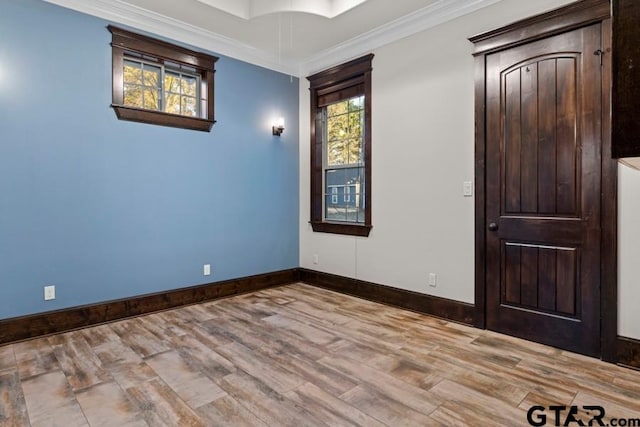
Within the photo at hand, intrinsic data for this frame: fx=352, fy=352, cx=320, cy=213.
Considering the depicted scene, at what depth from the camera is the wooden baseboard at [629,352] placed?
93.3 inches

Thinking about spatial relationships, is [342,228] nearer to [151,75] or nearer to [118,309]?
[118,309]

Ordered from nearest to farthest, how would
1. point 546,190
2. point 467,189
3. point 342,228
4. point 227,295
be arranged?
point 546,190 → point 467,189 → point 227,295 → point 342,228

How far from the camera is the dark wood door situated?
8.37 feet

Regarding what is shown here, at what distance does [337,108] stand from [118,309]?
→ 132 inches

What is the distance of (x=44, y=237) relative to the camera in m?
2.99

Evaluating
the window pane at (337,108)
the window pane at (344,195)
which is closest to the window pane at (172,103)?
the window pane at (337,108)

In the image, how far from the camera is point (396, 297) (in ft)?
12.4

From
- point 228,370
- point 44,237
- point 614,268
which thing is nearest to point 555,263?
point 614,268

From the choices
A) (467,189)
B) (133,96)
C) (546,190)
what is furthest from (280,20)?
(546,190)

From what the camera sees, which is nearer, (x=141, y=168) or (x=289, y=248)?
(x=141, y=168)

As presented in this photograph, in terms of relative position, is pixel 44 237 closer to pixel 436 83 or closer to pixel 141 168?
pixel 141 168

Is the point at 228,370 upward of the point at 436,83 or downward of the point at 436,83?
downward

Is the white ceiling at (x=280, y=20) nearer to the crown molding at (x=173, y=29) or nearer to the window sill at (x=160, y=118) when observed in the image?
the crown molding at (x=173, y=29)

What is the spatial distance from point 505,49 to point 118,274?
13.2 ft
